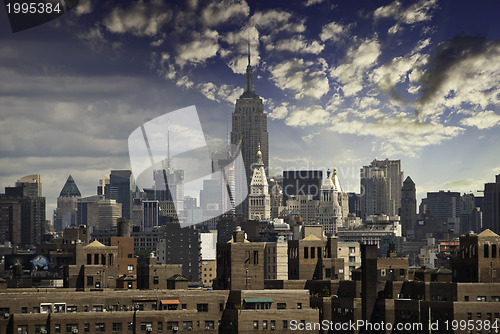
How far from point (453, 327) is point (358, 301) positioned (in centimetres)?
1261

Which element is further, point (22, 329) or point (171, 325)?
point (171, 325)

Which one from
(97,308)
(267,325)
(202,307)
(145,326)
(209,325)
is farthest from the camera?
(202,307)

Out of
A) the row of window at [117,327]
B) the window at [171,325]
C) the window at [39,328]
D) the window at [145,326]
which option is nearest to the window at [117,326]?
the row of window at [117,327]

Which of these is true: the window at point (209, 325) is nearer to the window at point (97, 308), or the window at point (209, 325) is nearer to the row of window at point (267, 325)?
the row of window at point (267, 325)

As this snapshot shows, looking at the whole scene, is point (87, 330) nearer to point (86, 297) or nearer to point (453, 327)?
point (86, 297)

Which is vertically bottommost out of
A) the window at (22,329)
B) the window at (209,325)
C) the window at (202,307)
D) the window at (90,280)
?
the window at (209,325)

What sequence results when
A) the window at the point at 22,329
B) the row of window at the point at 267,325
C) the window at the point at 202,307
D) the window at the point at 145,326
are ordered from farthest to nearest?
the window at the point at 202,307
the row of window at the point at 267,325
the window at the point at 145,326
the window at the point at 22,329

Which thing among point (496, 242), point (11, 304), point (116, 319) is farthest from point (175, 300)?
point (496, 242)

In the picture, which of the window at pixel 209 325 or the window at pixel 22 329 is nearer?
the window at pixel 22 329

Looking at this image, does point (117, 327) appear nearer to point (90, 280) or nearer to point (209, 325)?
point (209, 325)

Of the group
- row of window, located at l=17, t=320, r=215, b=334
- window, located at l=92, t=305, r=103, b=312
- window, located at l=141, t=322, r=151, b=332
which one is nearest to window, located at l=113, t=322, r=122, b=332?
row of window, located at l=17, t=320, r=215, b=334

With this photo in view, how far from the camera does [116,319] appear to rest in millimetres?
93562

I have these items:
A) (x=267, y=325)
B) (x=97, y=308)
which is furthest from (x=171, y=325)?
(x=267, y=325)

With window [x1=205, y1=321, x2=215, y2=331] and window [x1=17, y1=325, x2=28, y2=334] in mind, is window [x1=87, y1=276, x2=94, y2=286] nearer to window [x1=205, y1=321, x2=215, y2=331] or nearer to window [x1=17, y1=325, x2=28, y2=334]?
window [x1=205, y1=321, x2=215, y2=331]
